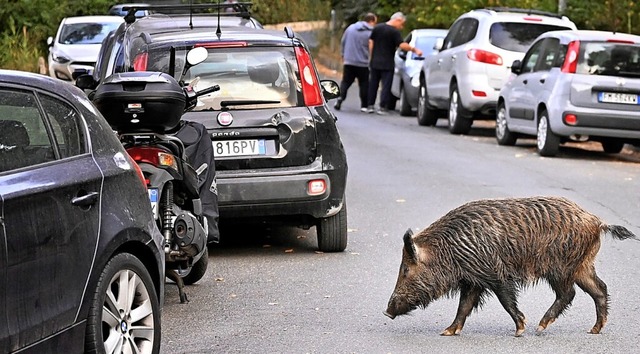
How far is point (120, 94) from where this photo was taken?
26.1 feet

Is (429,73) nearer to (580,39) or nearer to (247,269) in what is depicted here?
(580,39)

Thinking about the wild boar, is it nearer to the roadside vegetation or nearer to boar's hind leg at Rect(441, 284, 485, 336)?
boar's hind leg at Rect(441, 284, 485, 336)

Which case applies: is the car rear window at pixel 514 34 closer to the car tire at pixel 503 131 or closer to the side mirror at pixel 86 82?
the car tire at pixel 503 131

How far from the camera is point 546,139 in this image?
18.4 m

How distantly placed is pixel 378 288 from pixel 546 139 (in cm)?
983

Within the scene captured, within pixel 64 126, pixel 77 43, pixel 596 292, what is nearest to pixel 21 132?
pixel 64 126

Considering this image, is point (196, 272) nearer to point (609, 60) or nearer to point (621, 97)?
point (621, 97)

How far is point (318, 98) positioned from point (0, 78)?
4.76m

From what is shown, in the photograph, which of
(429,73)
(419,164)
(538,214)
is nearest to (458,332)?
(538,214)

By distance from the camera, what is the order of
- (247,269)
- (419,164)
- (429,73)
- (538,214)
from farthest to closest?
(429,73) → (419,164) → (247,269) → (538,214)

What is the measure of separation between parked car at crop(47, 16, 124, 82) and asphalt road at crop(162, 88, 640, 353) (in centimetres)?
1395

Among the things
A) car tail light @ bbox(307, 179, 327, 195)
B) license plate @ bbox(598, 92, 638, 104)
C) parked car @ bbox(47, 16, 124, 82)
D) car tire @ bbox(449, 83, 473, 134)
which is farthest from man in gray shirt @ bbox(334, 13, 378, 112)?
car tail light @ bbox(307, 179, 327, 195)

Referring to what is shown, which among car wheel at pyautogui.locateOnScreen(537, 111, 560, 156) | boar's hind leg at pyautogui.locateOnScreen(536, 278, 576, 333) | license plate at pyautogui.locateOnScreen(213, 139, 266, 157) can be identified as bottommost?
car wheel at pyautogui.locateOnScreen(537, 111, 560, 156)

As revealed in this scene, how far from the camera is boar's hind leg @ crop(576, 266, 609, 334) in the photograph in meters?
7.60
